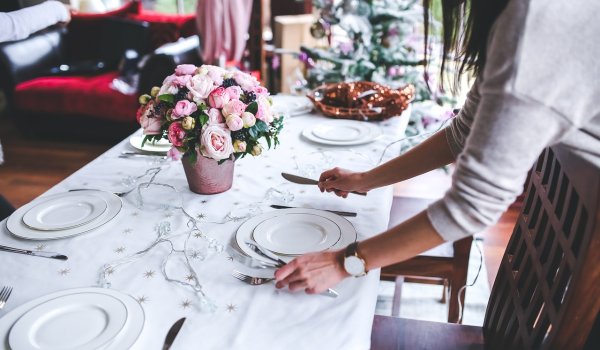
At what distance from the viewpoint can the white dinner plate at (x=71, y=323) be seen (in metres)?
0.66

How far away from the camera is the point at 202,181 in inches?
44.3

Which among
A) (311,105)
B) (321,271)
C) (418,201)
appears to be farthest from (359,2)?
(321,271)

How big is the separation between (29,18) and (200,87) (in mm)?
1030

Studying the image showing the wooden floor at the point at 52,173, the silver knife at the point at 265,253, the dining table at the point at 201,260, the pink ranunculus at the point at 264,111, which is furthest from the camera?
the wooden floor at the point at 52,173

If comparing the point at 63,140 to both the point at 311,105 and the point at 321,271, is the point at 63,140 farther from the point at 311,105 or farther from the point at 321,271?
the point at 321,271

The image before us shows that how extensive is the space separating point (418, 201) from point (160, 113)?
42.4 inches

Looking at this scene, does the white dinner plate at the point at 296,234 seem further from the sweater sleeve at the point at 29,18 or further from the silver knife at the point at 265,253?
the sweater sleeve at the point at 29,18

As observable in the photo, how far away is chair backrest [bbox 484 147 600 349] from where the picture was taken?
717 mm

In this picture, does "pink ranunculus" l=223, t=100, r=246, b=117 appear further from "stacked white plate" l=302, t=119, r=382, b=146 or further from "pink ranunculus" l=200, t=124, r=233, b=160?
"stacked white plate" l=302, t=119, r=382, b=146

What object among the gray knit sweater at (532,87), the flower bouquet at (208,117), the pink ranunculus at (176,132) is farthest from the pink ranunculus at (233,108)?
the gray knit sweater at (532,87)

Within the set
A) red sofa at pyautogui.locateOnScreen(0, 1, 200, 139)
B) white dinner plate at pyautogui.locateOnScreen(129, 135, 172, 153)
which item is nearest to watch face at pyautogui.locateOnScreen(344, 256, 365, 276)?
white dinner plate at pyautogui.locateOnScreen(129, 135, 172, 153)

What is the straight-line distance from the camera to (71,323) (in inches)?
27.6

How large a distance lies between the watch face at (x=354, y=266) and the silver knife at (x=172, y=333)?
0.89ft

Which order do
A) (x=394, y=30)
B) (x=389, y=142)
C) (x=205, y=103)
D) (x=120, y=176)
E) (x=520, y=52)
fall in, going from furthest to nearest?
1. (x=394, y=30)
2. (x=389, y=142)
3. (x=120, y=176)
4. (x=205, y=103)
5. (x=520, y=52)
